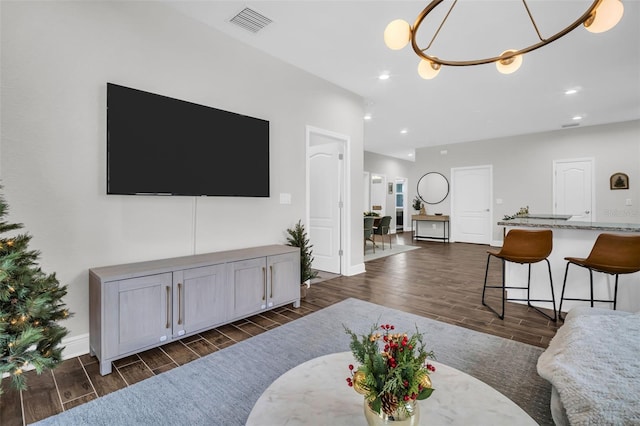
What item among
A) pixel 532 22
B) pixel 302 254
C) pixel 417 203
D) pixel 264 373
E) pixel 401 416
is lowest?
pixel 264 373

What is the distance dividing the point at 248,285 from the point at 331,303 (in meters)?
1.08

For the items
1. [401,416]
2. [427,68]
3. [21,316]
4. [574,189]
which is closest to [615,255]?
[427,68]

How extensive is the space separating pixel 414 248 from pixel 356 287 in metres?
4.04

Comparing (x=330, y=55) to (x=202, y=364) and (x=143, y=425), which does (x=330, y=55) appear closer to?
(x=202, y=364)

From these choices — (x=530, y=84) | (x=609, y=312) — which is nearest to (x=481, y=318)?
(x=609, y=312)

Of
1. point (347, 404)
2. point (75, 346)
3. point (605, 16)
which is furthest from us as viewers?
point (75, 346)

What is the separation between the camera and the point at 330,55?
3660 mm

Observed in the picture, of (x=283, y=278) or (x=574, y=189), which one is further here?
(x=574, y=189)

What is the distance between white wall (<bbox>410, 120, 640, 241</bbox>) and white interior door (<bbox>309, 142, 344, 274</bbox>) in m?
5.42

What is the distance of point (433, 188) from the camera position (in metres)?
9.26

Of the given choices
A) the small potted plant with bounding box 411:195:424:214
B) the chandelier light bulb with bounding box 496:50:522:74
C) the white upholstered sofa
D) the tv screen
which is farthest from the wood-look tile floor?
the small potted plant with bounding box 411:195:424:214

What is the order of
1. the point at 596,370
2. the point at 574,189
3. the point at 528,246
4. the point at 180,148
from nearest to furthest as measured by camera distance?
1. the point at 596,370
2. the point at 180,148
3. the point at 528,246
4. the point at 574,189

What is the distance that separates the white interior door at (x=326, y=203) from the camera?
15.7ft

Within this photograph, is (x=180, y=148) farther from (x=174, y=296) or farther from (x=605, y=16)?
(x=605, y=16)
